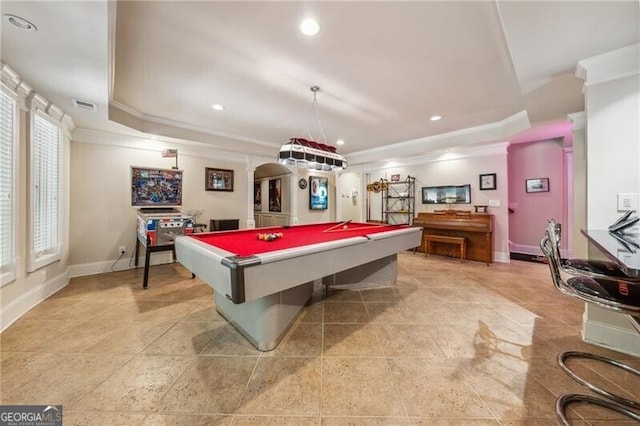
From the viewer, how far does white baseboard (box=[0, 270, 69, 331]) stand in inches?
82.4

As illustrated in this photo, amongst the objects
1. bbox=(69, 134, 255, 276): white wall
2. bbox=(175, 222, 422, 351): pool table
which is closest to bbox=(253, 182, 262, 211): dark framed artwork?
bbox=(69, 134, 255, 276): white wall

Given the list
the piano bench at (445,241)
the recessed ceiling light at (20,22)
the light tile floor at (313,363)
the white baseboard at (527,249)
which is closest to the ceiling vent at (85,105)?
the recessed ceiling light at (20,22)

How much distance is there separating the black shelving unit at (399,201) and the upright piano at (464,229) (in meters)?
0.75

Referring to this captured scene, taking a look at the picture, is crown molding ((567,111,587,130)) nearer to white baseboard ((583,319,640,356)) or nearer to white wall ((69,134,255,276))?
white baseboard ((583,319,640,356))

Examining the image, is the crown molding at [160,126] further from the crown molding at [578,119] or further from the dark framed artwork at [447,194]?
the crown molding at [578,119]

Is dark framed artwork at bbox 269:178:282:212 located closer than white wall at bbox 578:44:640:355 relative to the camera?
No

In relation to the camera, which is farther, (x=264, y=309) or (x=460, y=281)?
(x=460, y=281)

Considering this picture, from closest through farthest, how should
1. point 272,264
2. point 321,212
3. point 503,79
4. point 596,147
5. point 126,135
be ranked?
point 272,264 → point 596,147 → point 503,79 → point 126,135 → point 321,212

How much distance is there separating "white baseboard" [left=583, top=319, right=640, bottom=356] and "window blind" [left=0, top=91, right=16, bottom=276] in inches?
210

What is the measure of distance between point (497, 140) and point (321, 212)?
4838 millimetres

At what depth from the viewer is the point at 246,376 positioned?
153cm

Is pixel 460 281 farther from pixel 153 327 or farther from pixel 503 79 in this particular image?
pixel 153 327

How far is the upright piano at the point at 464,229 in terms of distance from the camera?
446 centimetres

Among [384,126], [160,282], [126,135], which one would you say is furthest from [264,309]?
[126,135]
